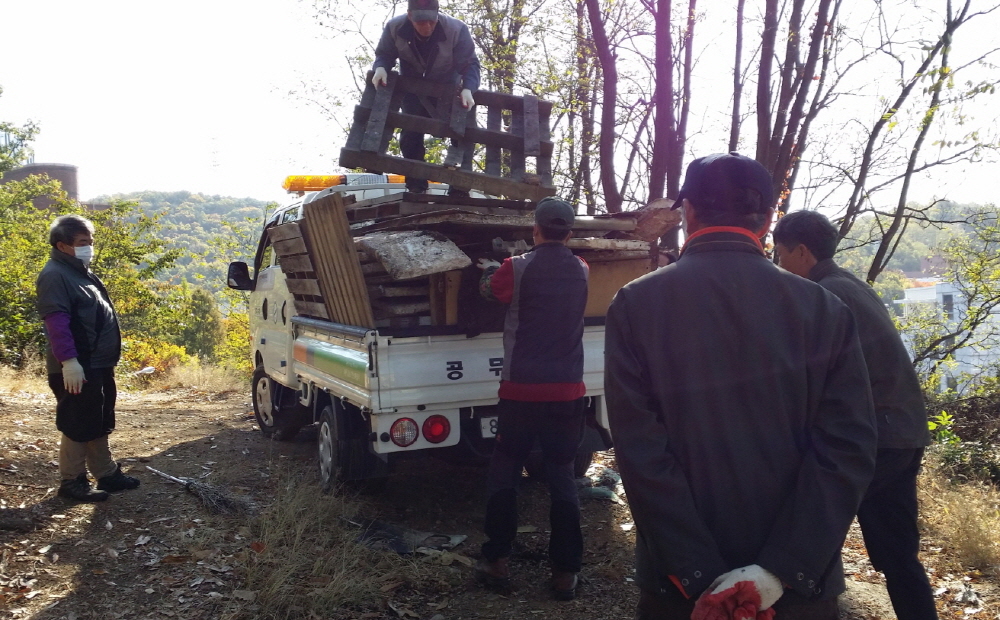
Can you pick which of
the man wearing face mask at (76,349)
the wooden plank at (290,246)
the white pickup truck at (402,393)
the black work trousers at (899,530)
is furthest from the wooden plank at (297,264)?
the black work trousers at (899,530)

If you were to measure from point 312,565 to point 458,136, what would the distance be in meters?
3.05

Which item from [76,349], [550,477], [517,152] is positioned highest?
[517,152]

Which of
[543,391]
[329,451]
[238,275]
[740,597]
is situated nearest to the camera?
[740,597]

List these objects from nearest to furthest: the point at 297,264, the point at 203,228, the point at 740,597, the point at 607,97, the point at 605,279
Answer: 1. the point at 740,597
2. the point at 605,279
3. the point at 297,264
4. the point at 607,97
5. the point at 203,228

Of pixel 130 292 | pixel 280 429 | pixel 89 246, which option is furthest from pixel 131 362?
pixel 89 246

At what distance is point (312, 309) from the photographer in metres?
5.96

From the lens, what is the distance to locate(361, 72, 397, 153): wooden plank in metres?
5.30

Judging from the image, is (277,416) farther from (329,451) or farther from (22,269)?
(22,269)

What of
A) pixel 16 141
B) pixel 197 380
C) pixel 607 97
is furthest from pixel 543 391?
pixel 16 141

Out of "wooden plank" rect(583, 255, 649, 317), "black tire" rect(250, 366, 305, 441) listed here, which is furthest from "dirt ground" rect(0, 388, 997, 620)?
"wooden plank" rect(583, 255, 649, 317)

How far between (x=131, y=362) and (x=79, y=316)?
12675mm

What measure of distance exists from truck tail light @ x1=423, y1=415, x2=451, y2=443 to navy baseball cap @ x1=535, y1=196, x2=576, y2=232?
4.49ft

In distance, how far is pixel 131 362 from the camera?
16609 millimetres

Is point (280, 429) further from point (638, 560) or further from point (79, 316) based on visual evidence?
point (638, 560)
